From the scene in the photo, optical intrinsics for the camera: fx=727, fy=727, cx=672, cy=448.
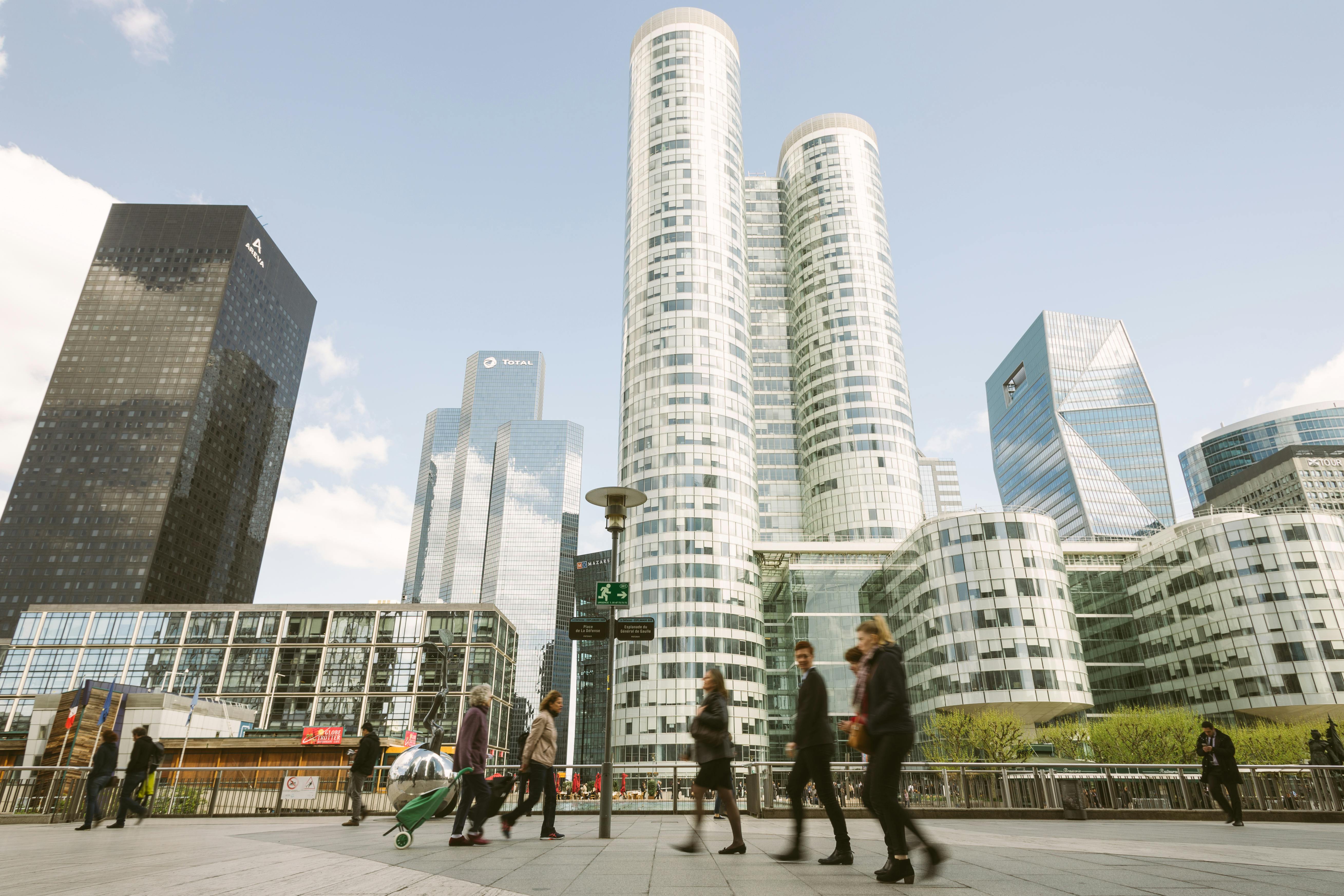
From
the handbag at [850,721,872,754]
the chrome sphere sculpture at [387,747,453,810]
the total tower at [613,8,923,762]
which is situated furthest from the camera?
the total tower at [613,8,923,762]

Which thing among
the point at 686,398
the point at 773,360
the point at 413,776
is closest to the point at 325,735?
the point at 686,398

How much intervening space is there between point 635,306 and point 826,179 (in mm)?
50655

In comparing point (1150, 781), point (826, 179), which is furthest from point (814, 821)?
point (826, 179)

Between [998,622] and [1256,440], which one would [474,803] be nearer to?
[998,622]

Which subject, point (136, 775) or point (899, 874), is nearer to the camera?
point (899, 874)

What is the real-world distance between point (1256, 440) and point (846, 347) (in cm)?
13501

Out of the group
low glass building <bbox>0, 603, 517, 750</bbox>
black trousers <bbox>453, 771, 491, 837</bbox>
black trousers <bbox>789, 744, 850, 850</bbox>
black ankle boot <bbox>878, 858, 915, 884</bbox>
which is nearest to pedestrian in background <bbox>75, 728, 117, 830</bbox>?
black trousers <bbox>453, 771, 491, 837</bbox>

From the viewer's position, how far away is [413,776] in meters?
11.2

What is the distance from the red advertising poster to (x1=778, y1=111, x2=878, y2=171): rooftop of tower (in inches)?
4828

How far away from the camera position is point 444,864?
25.5ft

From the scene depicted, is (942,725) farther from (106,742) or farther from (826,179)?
(826,179)

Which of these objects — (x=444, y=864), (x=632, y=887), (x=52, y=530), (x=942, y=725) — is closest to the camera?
(x=632, y=887)

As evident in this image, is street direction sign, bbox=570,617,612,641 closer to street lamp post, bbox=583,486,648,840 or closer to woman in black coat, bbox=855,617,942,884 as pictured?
street lamp post, bbox=583,486,648,840

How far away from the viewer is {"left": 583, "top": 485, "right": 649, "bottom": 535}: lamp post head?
14.2m
